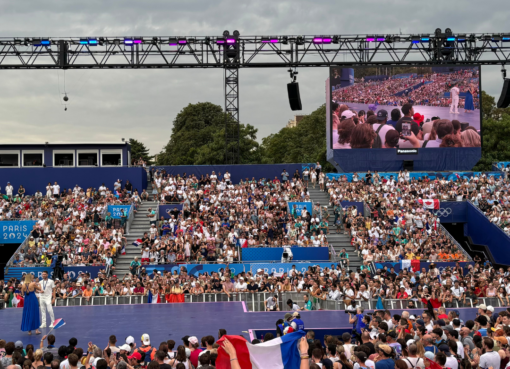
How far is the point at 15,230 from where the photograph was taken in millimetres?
32531

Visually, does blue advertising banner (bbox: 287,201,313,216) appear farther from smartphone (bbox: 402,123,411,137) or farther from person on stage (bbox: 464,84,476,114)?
person on stage (bbox: 464,84,476,114)

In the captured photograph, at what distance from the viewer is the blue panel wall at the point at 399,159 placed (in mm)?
39125

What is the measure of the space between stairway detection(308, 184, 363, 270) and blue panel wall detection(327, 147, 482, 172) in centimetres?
344

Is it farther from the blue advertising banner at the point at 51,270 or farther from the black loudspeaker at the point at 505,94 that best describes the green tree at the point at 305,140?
the blue advertising banner at the point at 51,270

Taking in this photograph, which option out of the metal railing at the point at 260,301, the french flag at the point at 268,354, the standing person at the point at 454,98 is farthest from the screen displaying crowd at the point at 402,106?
the french flag at the point at 268,354

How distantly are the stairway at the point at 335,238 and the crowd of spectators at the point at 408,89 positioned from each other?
257 inches

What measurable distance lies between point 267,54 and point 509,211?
54.9 ft

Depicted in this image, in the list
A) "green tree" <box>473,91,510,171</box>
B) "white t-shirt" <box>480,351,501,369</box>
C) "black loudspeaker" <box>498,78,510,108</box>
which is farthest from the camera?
"green tree" <box>473,91,510,171</box>

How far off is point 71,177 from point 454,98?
25.3 m

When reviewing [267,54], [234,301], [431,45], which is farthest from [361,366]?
[431,45]

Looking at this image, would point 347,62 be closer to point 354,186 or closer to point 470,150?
point 354,186

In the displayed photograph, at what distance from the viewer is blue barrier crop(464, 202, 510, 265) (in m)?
31.3

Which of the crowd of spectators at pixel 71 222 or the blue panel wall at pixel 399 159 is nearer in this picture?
the crowd of spectators at pixel 71 222

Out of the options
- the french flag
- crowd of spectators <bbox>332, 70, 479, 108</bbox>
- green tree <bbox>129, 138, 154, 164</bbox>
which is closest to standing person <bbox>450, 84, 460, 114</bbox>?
crowd of spectators <bbox>332, 70, 479, 108</bbox>
